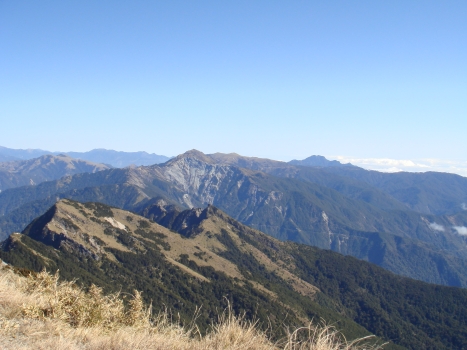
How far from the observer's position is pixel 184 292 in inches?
6919

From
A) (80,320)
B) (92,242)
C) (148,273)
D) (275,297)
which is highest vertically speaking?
(80,320)

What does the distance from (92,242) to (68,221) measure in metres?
18.1

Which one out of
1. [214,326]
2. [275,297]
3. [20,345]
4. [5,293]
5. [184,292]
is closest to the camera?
[20,345]

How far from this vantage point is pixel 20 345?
9.66 metres

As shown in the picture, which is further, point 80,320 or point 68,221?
point 68,221

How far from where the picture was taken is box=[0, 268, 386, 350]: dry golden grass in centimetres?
1021

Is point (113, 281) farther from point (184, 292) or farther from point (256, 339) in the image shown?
point (256, 339)

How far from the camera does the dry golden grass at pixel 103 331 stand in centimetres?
1021

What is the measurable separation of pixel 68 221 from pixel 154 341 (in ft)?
638

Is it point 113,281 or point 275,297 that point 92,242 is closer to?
point 113,281

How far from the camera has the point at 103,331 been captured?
11.7 metres

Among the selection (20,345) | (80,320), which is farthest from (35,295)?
(20,345)

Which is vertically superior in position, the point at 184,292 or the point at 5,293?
the point at 5,293

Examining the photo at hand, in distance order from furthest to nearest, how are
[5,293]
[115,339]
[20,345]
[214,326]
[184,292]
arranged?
[184,292], [5,293], [214,326], [115,339], [20,345]
